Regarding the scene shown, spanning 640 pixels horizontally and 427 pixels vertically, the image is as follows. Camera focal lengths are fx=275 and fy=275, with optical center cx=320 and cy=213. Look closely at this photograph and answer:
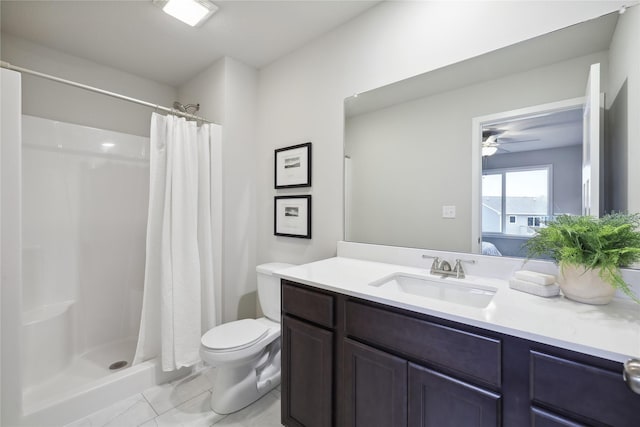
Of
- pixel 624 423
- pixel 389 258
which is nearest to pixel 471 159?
pixel 389 258

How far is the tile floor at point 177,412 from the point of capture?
59.3 inches

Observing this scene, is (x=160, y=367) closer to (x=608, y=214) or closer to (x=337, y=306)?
(x=337, y=306)

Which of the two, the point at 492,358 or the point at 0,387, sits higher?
the point at 492,358

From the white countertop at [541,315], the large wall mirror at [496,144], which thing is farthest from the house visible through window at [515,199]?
the white countertop at [541,315]

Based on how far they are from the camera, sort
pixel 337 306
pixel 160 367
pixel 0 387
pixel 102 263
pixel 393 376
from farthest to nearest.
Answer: pixel 102 263 → pixel 160 367 → pixel 0 387 → pixel 337 306 → pixel 393 376

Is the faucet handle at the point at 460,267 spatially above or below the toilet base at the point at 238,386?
above

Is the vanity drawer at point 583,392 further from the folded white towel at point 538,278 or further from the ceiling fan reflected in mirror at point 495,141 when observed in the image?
the ceiling fan reflected in mirror at point 495,141

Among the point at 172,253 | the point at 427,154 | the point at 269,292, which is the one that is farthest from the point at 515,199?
the point at 172,253

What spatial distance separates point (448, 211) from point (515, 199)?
0.96ft

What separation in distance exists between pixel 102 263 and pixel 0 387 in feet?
3.59

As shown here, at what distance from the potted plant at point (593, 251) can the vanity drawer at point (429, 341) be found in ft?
1.41

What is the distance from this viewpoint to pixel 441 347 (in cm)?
89

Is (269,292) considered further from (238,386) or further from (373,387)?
(373,387)

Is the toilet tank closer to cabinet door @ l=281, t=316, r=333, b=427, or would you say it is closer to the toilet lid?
the toilet lid
